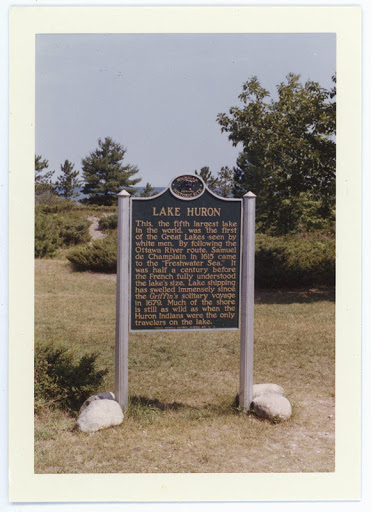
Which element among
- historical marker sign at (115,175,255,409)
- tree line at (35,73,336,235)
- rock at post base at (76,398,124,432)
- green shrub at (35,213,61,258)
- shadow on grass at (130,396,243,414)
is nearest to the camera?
rock at post base at (76,398,124,432)

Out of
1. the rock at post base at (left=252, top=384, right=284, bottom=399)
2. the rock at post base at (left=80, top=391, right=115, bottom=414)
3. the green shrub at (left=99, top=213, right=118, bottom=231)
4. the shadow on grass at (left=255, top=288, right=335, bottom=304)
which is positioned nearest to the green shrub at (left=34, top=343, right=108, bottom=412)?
the rock at post base at (left=80, top=391, right=115, bottom=414)

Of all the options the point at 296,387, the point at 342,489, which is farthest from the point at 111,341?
the point at 342,489

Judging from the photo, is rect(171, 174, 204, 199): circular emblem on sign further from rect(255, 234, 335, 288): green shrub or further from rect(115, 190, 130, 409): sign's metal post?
rect(255, 234, 335, 288): green shrub

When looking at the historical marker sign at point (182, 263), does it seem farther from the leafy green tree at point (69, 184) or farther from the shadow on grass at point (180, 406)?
the leafy green tree at point (69, 184)

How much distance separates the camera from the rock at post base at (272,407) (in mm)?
6527

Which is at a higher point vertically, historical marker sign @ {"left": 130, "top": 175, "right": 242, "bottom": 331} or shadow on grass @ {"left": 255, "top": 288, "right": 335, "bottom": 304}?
historical marker sign @ {"left": 130, "top": 175, "right": 242, "bottom": 331}

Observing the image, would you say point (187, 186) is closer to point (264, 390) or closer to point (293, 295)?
point (264, 390)

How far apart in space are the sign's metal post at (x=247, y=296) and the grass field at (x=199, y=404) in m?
0.35

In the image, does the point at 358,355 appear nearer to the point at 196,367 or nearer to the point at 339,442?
the point at 339,442

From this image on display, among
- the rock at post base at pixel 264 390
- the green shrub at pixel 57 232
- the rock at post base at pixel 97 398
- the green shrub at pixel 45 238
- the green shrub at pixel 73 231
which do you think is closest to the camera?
the rock at post base at pixel 97 398

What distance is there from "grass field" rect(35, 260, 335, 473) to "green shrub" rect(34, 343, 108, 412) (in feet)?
0.59

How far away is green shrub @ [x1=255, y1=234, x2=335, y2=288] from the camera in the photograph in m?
15.6

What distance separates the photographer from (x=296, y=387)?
7.91m

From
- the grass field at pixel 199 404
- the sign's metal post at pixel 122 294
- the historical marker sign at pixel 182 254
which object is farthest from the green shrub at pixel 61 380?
the historical marker sign at pixel 182 254
